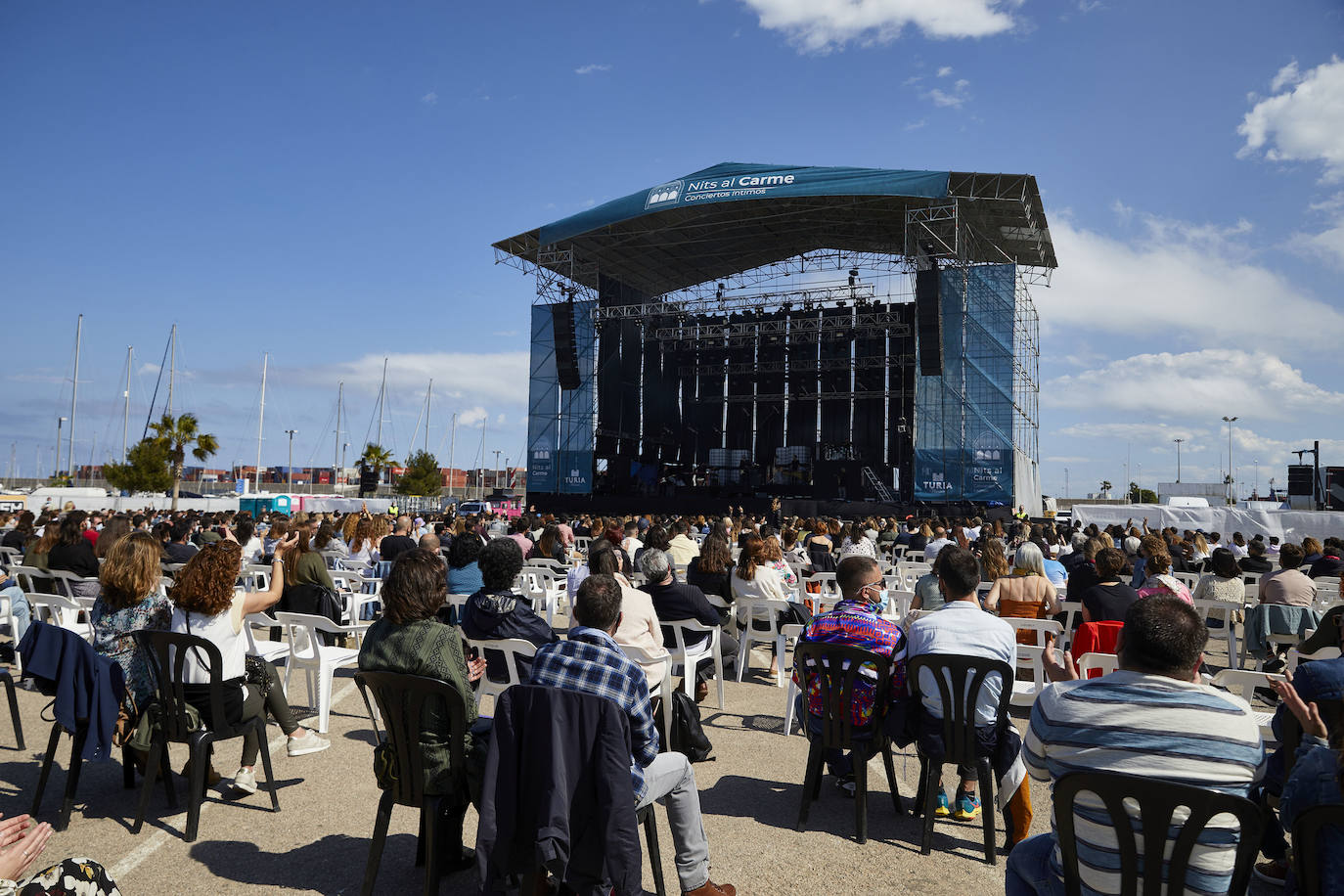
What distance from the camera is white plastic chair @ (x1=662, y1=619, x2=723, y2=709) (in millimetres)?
5379

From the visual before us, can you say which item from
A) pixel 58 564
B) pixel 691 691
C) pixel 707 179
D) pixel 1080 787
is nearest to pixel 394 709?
pixel 1080 787

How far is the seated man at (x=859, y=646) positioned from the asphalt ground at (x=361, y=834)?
38 cm

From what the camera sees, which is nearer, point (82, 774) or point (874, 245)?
point (82, 774)

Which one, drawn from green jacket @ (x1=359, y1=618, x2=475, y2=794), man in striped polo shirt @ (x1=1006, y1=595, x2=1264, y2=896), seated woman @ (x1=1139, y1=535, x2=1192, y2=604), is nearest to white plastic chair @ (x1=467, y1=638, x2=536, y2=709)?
green jacket @ (x1=359, y1=618, x2=475, y2=794)

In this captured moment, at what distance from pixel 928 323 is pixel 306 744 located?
19.5 meters

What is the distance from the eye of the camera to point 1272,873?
3135 mm

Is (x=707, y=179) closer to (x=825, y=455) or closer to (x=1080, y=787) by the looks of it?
(x=825, y=455)

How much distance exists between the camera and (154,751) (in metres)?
3.41

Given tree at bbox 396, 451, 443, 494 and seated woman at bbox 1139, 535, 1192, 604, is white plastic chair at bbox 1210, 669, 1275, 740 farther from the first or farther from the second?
tree at bbox 396, 451, 443, 494

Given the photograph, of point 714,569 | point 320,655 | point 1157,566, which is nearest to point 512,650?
point 320,655

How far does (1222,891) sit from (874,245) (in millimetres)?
25517

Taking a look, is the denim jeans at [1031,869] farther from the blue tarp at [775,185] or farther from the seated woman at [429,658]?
the blue tarp at [775,185]

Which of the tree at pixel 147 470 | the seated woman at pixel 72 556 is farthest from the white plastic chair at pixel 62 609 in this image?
the tree at pixel 147 470

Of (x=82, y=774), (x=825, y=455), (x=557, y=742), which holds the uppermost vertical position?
(x=825, y=455)
